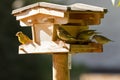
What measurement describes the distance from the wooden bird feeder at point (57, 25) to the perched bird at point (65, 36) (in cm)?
4

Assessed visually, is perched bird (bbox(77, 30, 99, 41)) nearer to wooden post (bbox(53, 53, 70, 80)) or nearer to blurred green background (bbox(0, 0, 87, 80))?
wooden post (bbox(53, 53, 70, 80))

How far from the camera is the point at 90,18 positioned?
3.50m

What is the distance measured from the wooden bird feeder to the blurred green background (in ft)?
16.2

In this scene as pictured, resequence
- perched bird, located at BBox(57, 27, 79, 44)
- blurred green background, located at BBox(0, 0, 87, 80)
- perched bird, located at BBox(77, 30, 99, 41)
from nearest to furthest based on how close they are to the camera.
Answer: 1. perched bird, located at BBox(57, 27, 79, 44)
2. perched bird, located at BBox(77, 30, 99, 41)
3. blurred green background, located at BBox(0, 0, 87, 80)

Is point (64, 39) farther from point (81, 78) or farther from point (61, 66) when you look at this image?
point (81, 78)

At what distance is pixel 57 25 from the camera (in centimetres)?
339

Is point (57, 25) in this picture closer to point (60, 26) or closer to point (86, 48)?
point (60, 26)

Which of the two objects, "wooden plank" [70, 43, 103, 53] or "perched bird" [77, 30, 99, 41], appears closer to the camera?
"wooden plank" [70, 43, 103, 53]

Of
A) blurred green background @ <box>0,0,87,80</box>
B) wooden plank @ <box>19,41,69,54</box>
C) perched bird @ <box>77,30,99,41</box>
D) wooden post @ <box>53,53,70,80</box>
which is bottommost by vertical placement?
blurred green background @ <box>0,0,87,80</box>

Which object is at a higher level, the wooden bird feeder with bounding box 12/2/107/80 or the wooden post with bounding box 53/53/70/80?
the wooden bird feeder with bounding box 12/2/107/80

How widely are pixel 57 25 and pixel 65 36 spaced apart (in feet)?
0.65

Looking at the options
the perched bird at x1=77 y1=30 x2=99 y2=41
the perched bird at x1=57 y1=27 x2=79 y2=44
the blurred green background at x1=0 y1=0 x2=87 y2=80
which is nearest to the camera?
the perched bird at x1=57 y1=27 x2=79 y2=44

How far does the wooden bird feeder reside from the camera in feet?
10.7

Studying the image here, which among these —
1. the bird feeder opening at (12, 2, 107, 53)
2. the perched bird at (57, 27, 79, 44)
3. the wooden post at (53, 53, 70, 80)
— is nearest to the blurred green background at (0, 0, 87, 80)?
the bird feeder opening at (12, 2, 107, 53)
